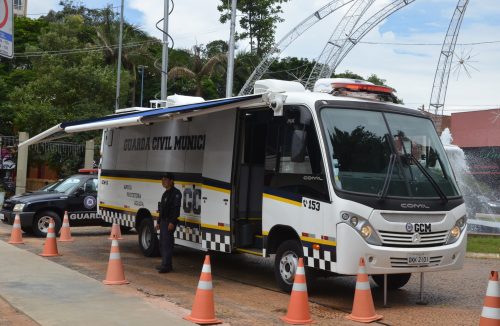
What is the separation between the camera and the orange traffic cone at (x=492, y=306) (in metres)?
6.06

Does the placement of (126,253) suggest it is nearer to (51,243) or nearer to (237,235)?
(51,243)

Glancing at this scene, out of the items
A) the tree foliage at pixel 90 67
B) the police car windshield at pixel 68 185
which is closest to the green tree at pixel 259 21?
the tree foliage at pixel 90 67

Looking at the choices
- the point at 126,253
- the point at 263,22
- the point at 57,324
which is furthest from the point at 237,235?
the point at 263,22

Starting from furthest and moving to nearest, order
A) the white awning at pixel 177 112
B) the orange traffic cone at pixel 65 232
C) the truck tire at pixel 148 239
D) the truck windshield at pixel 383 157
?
1. the orange traffic cone at pixel 65 232
2. the truck tire at pixel 148 239
3. the white awning at pixel 177 112
4. the truck windshield at pixel 383 157

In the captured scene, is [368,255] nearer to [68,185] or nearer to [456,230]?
[456,230]

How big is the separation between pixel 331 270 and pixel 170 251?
12.4ft

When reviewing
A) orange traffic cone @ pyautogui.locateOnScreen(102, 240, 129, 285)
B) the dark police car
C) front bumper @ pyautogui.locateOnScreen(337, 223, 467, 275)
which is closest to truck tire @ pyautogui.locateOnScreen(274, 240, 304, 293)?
front bumper @ pyautogui.locateOnScreen(337, 223, 467, 275)

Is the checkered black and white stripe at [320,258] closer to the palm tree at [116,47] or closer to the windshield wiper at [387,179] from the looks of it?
the windshield wiper at [387,179]

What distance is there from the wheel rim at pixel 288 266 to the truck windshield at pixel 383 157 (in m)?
1.45

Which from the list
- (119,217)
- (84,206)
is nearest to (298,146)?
(119,217)

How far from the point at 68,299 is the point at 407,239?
15.6 ft

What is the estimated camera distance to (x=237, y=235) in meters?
10.1

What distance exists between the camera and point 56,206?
1634 cm

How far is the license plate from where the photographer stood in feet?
26.9
